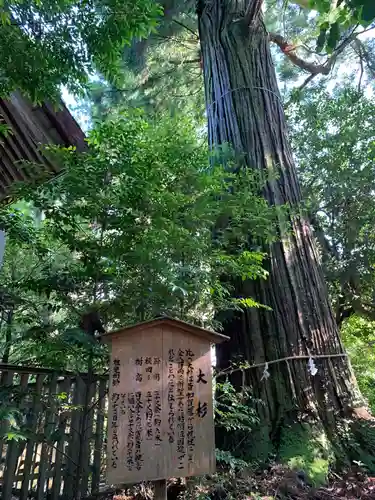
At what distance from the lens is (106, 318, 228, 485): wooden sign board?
74.3 inches

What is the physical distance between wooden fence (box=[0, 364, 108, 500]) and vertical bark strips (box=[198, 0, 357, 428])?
139 cm

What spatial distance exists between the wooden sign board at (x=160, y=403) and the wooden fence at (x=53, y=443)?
66cm

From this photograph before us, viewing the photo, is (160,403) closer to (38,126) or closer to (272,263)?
(272,263)

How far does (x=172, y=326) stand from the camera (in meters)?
2.14

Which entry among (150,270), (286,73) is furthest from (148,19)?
(286,73)

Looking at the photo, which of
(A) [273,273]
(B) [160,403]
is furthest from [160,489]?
(A) [273,273]

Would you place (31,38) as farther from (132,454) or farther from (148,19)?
(132,454)

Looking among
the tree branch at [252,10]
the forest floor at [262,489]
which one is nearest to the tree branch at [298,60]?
the tree branch at [252,10]

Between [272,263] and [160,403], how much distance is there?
85.3 inches

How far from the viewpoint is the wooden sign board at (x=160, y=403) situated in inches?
74.3

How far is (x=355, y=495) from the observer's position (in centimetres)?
254

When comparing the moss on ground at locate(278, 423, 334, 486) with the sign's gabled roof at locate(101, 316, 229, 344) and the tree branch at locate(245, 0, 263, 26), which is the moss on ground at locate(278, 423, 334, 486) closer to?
the sign's gabled roof at locate(101, 316, 229, 344)

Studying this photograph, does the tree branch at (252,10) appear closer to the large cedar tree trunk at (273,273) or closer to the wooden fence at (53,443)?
the large cedar tree trunk at (273,273)

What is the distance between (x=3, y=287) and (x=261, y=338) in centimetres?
226
